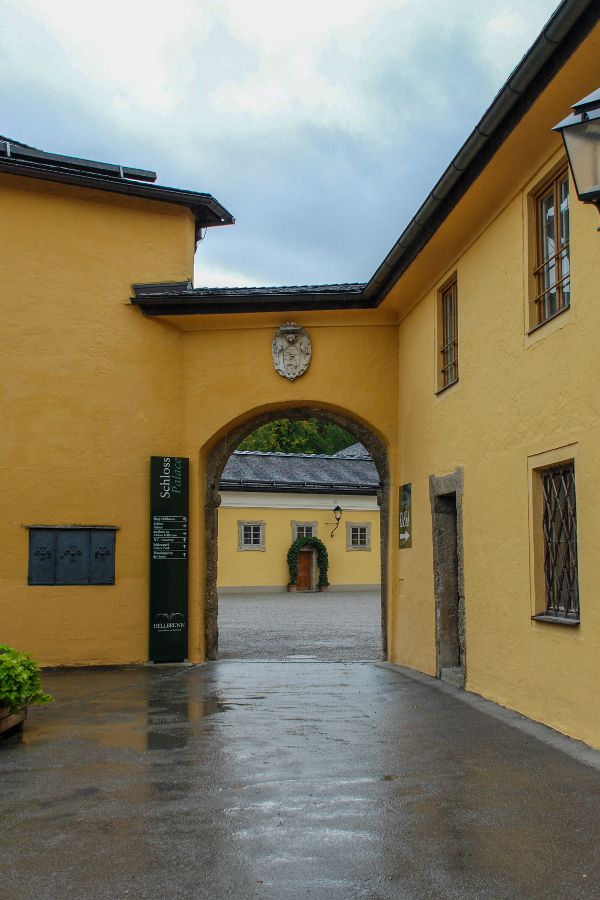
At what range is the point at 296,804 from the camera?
17.1 ft

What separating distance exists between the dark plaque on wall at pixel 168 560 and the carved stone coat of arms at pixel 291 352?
1.81 meters

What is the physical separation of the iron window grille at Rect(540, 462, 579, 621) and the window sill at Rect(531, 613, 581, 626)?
0.05 m

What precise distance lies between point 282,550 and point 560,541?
91.0ft

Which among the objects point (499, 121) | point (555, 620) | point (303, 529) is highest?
point (499, 121)

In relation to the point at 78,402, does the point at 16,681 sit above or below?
below

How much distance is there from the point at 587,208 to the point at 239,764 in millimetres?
4440

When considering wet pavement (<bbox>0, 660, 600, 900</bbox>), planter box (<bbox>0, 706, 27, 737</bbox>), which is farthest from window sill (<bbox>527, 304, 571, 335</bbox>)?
planter box (<bbox>0, 706, 27, 737</bbox>)

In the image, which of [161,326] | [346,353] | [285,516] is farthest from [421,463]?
[285,516]

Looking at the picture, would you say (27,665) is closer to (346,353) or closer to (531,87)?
(531,87)

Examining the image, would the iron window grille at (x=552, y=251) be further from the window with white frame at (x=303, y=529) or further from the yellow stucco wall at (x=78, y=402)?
the window with white frame at (x=303, y=529)

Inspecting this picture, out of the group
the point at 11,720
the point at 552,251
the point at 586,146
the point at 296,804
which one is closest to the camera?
the point at 586,146

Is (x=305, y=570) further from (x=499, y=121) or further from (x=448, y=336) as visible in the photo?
(x=499, y=121)

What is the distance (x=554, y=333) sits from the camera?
757 centimetres

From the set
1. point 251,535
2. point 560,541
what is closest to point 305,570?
point 251,535
